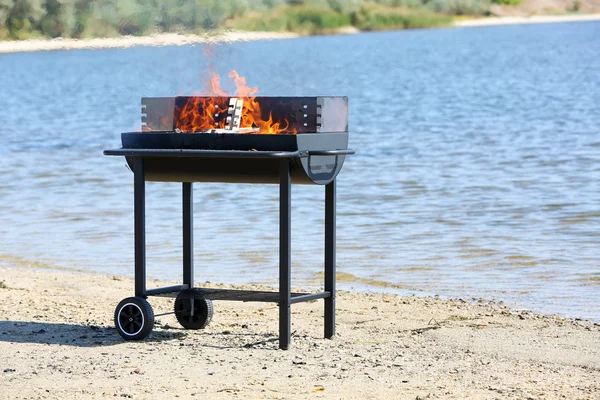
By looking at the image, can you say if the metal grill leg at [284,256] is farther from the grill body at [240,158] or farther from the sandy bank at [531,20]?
the sandy bank at [531,20]

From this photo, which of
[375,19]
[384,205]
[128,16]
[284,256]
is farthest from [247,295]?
[375,19]

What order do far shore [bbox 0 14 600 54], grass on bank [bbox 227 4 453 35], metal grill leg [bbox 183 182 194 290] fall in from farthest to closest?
grass on bank [bbox 227 4 453 35]
far shore [bbox 0 14 600 54]
metal grill leg [bbox 183 182 194 290]

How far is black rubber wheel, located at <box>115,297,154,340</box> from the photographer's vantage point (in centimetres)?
629

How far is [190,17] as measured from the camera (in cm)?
870

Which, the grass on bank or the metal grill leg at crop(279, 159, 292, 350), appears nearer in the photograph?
the metal grill leg at crop(279, 159, 292, 350)

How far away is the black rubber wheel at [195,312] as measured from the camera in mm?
6715

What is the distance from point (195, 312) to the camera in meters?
6.77

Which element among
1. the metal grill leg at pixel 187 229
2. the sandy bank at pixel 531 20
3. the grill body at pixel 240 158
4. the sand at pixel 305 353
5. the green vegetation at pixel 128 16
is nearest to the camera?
the sand at pixel 305 353

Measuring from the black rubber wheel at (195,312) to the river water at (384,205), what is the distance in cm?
148

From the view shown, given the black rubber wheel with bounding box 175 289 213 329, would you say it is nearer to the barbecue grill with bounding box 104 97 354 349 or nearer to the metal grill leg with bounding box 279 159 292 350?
the barbecue grill with bounding box 104 97 354 349

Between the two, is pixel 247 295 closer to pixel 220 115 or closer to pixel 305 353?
pixel 305 353

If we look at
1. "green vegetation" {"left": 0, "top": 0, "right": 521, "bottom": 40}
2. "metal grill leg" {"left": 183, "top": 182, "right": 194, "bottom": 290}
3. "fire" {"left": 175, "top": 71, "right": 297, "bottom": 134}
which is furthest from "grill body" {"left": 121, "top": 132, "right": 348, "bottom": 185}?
"green vegetation" {"left": 0, "top": 0, "right": 521, "bottom": 40}

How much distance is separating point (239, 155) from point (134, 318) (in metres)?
1.18

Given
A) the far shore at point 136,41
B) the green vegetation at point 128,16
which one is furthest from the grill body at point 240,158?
the green vegetation at point 128,16
